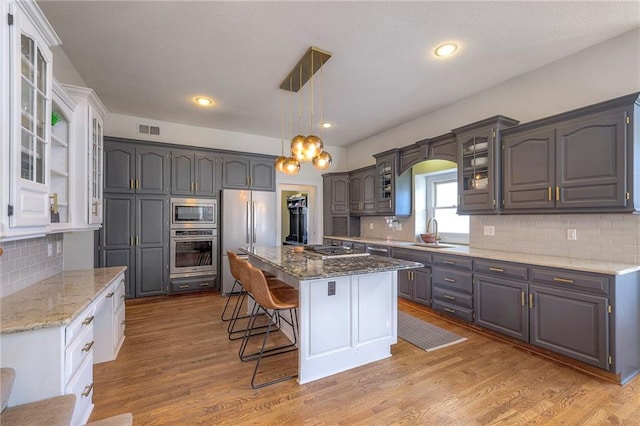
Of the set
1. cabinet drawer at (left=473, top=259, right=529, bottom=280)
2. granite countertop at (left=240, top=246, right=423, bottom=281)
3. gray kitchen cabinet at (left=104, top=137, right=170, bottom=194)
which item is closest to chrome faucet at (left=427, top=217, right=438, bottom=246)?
cabinet drawer at (left=473, top=259, right=529, bottom=280)

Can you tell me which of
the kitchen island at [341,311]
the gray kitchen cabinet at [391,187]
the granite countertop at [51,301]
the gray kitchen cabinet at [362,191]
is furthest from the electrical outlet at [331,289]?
the gray kitchen cabinet at [362,191]

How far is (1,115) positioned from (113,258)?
3.38 metres

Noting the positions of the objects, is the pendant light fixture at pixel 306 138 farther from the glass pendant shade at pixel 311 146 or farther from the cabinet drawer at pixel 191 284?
the cabinet drawer at pixel 191 284

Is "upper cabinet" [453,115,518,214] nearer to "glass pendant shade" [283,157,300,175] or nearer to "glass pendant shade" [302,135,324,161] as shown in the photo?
"glass pendant shade" [302,135,324,161]

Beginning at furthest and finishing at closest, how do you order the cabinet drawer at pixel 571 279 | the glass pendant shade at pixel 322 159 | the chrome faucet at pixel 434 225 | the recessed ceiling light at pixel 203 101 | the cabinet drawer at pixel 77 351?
the chrome faucet at pixel 434 225 → the recessed ceiling light at pixel 203 101 → the glass pendant shade at pixel 322 159 → the cabinet drawer at pixel 571 279 → the cabinet drawer at pixel 77 351

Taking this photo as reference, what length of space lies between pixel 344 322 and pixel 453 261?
1.68 m

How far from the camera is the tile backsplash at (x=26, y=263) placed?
5.96ft

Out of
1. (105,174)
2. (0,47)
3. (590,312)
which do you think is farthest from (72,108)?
(590,312)

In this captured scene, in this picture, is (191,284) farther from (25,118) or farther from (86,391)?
(25,118)

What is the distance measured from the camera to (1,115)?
131 cm

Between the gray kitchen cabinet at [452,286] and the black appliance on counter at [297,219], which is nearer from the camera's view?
the gray kitchen cabinet at [452,286]

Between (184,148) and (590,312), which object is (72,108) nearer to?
(184,148)

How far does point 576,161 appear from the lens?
8.43 feet

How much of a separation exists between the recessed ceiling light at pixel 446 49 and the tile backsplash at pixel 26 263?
12.2ft
